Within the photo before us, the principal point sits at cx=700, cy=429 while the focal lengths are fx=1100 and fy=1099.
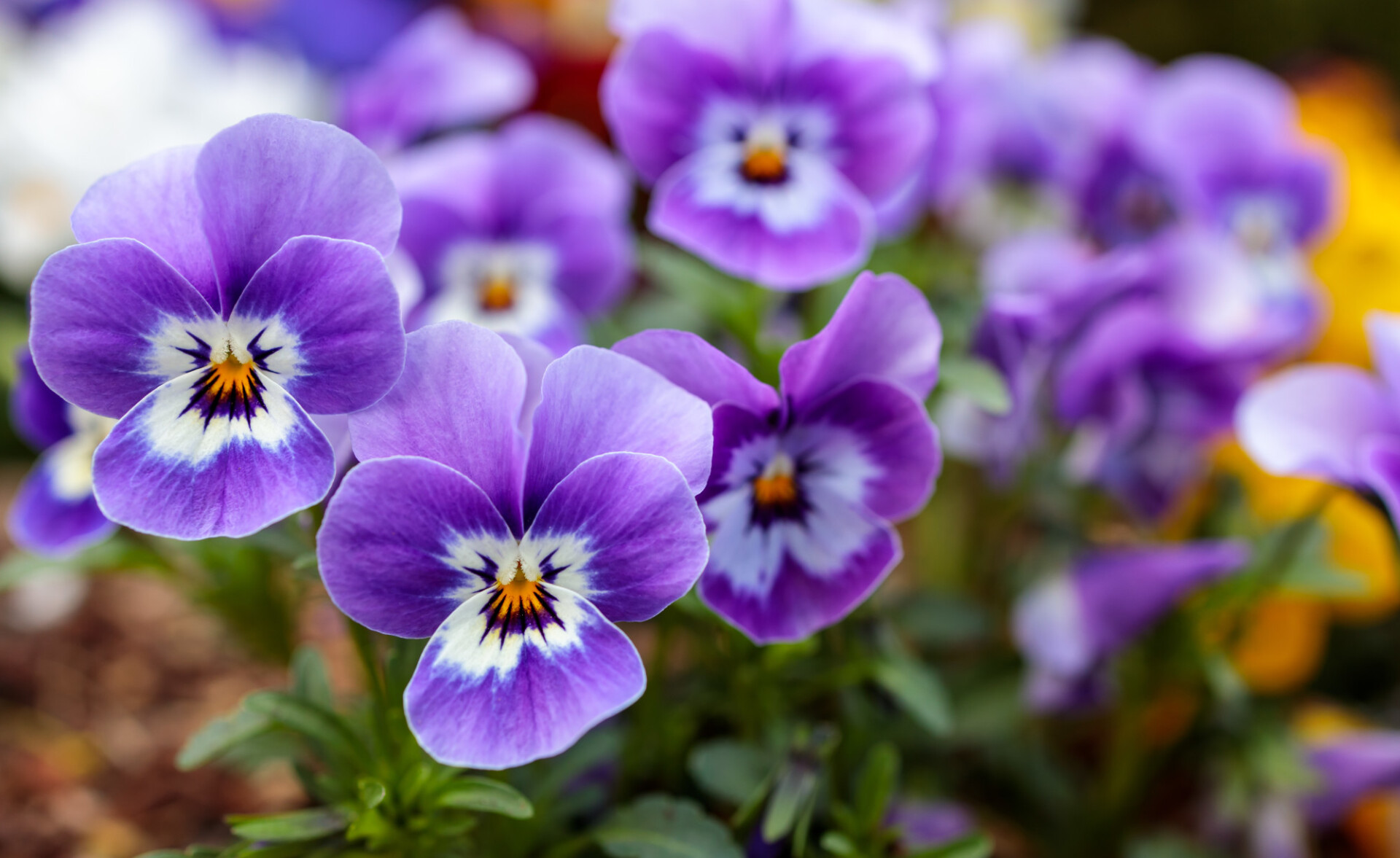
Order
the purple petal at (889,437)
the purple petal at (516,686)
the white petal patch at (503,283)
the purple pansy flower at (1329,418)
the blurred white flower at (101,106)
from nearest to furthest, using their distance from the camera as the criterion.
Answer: the purple petal at (516,686) < the purple petal at (889,437) < the purple pansy flower at (1329,418) < the white petal patch at (503,283) < the blurred white flower at (101,106)

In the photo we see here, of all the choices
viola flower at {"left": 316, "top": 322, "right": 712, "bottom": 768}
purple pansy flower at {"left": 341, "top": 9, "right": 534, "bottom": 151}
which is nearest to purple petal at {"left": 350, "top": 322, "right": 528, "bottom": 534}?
viola flower at {"left": 316, "top": 322, "right": 712, "bottom": 768}

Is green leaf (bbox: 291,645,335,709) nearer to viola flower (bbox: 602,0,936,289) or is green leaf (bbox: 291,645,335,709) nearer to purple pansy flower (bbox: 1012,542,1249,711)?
viola flower (bbox: 602,0,936,289)

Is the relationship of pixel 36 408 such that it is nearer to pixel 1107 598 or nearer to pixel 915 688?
pixel 915 688

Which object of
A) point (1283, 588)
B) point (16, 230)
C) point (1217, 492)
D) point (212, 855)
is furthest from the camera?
point (16, 230)

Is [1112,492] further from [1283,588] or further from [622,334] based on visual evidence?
[622,334]

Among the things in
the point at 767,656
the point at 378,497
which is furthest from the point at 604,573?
the point at 767,656

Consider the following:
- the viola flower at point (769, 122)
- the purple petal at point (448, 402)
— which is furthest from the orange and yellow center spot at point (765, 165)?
the purple petal at point (448, 402)

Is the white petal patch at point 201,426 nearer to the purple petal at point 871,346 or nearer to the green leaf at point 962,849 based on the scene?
the purple petal at point 871,346
